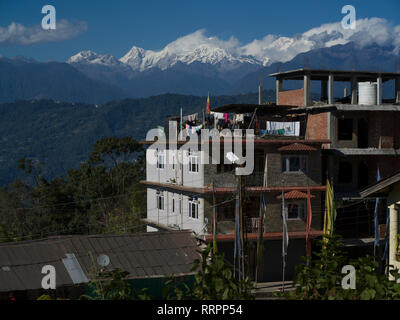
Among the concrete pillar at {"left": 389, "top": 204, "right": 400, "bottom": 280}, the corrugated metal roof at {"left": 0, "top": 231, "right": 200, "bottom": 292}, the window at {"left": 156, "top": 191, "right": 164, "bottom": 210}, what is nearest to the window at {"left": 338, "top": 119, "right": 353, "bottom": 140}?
the window at {"left": 156, "top": 191, "right": 164, "bottom": 210}

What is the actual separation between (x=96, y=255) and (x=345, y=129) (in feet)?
54.9

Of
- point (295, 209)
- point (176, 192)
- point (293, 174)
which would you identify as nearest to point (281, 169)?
point (293, 174)

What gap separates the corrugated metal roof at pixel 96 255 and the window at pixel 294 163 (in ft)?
20.0

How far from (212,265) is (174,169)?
2674cm

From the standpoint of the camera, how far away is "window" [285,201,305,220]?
31.3 m

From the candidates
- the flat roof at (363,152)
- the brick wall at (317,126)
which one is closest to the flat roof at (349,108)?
the brick wall at (317,126)

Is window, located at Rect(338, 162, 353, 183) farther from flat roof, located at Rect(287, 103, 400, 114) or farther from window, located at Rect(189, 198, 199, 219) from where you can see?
window, located at Rect(189, 198, 199, 219)

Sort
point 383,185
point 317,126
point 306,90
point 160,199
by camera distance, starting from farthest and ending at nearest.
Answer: point 160,199 → point 306,90 → point 317,126 → point 383,185

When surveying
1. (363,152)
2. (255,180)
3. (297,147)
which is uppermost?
(297,147)

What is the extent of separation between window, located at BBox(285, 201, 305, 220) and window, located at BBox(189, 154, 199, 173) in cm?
492

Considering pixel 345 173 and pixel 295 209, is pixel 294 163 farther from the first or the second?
pixel 345 173

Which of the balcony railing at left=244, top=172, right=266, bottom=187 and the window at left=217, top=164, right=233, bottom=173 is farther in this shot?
Result: the balcony railing at left=244, top=172, right=266, bottom=187

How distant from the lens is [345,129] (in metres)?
34.8
